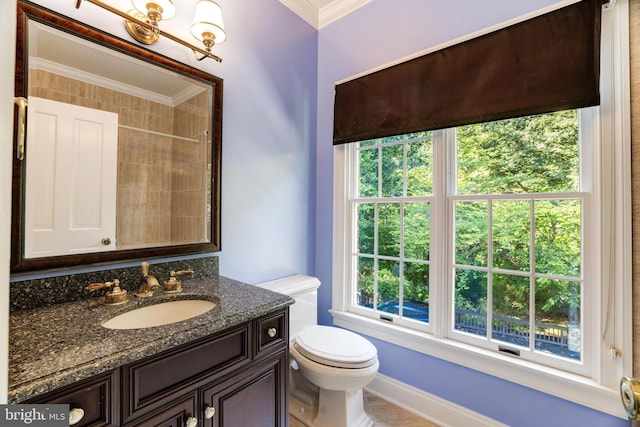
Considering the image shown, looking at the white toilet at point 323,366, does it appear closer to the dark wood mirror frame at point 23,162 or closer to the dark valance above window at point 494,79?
the dark wood mirror frame at point 23,162

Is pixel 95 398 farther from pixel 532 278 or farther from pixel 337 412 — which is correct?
pixel 532 278

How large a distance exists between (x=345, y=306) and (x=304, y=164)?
3.64 ft

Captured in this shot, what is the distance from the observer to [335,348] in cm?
149

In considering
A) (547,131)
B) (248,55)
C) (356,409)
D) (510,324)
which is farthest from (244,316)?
(547,131)

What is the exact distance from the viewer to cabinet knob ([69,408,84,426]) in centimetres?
63

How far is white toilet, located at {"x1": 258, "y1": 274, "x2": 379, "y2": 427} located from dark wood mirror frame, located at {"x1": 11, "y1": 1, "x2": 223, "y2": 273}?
1.99 feet

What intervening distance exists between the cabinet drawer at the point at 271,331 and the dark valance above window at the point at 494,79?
1266mm

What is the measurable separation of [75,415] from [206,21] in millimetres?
1516

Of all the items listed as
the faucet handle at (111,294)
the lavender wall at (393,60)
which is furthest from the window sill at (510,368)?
the faucet handle at (111,294)

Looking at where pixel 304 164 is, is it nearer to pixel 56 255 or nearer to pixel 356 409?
pixel 56 255

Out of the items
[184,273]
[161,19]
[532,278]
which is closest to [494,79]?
[532,278]

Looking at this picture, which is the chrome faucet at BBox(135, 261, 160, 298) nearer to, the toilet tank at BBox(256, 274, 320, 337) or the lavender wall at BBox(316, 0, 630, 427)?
the toilet tank at BBox(256, 274, 320, 337)

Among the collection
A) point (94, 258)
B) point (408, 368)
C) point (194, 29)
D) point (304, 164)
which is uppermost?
point (194, 29)

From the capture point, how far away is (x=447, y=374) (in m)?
1.61
